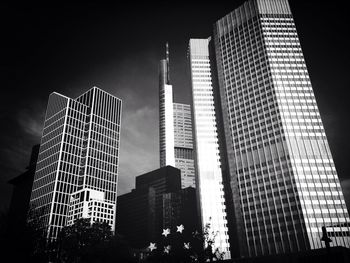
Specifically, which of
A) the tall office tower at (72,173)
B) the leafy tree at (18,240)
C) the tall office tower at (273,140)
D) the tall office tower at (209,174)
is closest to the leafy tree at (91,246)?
the leafy tree at (18,240)

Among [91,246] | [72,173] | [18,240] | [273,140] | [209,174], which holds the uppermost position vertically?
[273,140]

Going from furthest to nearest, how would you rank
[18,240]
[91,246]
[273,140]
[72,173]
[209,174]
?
1. [209,174]
2. [72,173]
3. [273,140]
4. [91,246]
5. [18,240]

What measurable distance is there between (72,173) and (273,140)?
384ft

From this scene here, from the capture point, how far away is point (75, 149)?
186125 mm

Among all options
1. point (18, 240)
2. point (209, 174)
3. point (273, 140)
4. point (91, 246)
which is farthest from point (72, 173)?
point (18, 240)

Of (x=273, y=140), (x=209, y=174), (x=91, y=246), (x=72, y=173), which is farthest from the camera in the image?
(x=209, y=174)

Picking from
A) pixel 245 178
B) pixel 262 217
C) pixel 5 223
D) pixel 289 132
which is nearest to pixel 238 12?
pixel 289 132

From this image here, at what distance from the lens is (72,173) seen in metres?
177

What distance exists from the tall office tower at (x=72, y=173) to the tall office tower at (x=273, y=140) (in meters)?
78.1

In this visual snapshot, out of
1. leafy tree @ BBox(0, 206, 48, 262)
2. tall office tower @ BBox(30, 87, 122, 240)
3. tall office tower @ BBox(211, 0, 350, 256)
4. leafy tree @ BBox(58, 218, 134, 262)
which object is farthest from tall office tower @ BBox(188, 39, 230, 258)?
leafy tree @ BBox(0, 206, 48, 262)

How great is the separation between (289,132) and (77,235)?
11389cm

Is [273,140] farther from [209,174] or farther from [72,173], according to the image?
[72,173]

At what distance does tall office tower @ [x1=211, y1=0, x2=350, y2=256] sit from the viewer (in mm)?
130500

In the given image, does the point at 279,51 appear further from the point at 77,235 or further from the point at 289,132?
the point at 77,235
